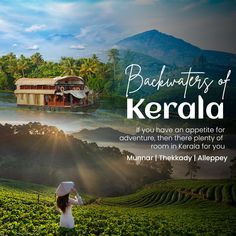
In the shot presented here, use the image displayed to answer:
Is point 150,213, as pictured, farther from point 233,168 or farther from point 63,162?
point 63,162

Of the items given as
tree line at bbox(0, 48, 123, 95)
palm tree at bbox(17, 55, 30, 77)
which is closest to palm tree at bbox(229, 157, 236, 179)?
tree line at bbox(0, 48, 123, 95)

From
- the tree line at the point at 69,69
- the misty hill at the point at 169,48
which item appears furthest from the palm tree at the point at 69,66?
the misty hill at the point at 169,48

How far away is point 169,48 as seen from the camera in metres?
6.93

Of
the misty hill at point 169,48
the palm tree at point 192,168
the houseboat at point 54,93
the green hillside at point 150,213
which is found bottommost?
the green hillside at point 150,213

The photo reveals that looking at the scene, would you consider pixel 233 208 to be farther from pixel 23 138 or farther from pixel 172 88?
pixel 23 138

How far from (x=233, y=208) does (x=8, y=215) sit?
8.22 ft

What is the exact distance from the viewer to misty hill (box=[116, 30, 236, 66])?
22.2 feet

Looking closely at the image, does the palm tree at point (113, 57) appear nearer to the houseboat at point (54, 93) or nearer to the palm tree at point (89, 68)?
the palm tree at point (89, 68)

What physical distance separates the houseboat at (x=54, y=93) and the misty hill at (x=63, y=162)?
0.94 ft

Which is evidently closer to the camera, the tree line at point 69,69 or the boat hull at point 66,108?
the tree line at point 69,69

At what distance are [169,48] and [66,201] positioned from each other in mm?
2143

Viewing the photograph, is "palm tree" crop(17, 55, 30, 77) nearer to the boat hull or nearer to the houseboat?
the houseboat

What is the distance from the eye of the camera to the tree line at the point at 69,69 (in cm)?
700

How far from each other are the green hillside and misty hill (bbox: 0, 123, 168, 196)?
170 millimetres
